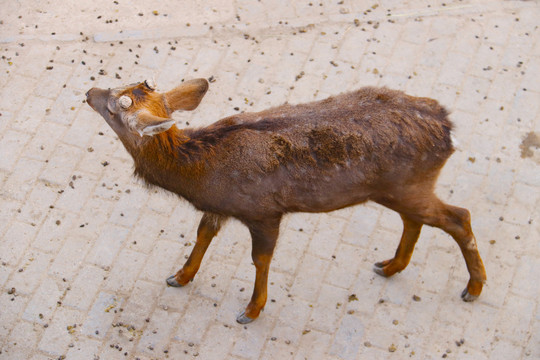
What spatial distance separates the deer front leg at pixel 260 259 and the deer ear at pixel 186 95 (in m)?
1.14

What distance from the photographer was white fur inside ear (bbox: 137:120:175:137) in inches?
202

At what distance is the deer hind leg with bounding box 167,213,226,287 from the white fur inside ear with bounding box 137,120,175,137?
1.19m

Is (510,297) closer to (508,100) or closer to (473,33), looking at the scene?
(508,100)

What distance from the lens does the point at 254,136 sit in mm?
5723

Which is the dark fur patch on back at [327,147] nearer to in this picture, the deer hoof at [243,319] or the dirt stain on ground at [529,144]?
the deer hoof at [243,319]

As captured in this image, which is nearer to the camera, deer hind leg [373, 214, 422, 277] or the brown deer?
the brown deer

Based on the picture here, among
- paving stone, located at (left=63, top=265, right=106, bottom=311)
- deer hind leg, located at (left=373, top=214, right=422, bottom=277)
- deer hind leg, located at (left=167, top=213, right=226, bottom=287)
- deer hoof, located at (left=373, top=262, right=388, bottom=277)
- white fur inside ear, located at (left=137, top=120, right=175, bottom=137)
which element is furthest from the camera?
deer hoof, located at (left=373, top=262, right=388, bottom=277)

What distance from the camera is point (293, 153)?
5652mm

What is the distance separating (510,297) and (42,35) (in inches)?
242

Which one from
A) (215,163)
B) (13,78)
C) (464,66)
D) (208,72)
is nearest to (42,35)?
(13,78)

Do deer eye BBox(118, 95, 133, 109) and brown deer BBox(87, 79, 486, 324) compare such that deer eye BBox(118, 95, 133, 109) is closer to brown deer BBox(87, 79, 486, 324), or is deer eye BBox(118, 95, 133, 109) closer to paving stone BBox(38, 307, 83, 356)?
brown deer BBox(87, 79, 486, 324)

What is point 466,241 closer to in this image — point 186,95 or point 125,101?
point 186,95

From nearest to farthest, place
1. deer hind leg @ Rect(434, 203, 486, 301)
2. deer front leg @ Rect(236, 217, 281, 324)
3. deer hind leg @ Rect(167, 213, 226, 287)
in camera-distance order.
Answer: deer front leg @ Rect(236, 217, 281, 324)
deer hind leg @ Rect(434, 203, 486, 301)
deer hind leg @ Rect(167, 213, 226, 287)

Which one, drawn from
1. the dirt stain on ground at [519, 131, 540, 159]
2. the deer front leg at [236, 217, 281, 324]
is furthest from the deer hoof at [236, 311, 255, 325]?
the dirt stain on ground at [519, 131, 540, 159]
